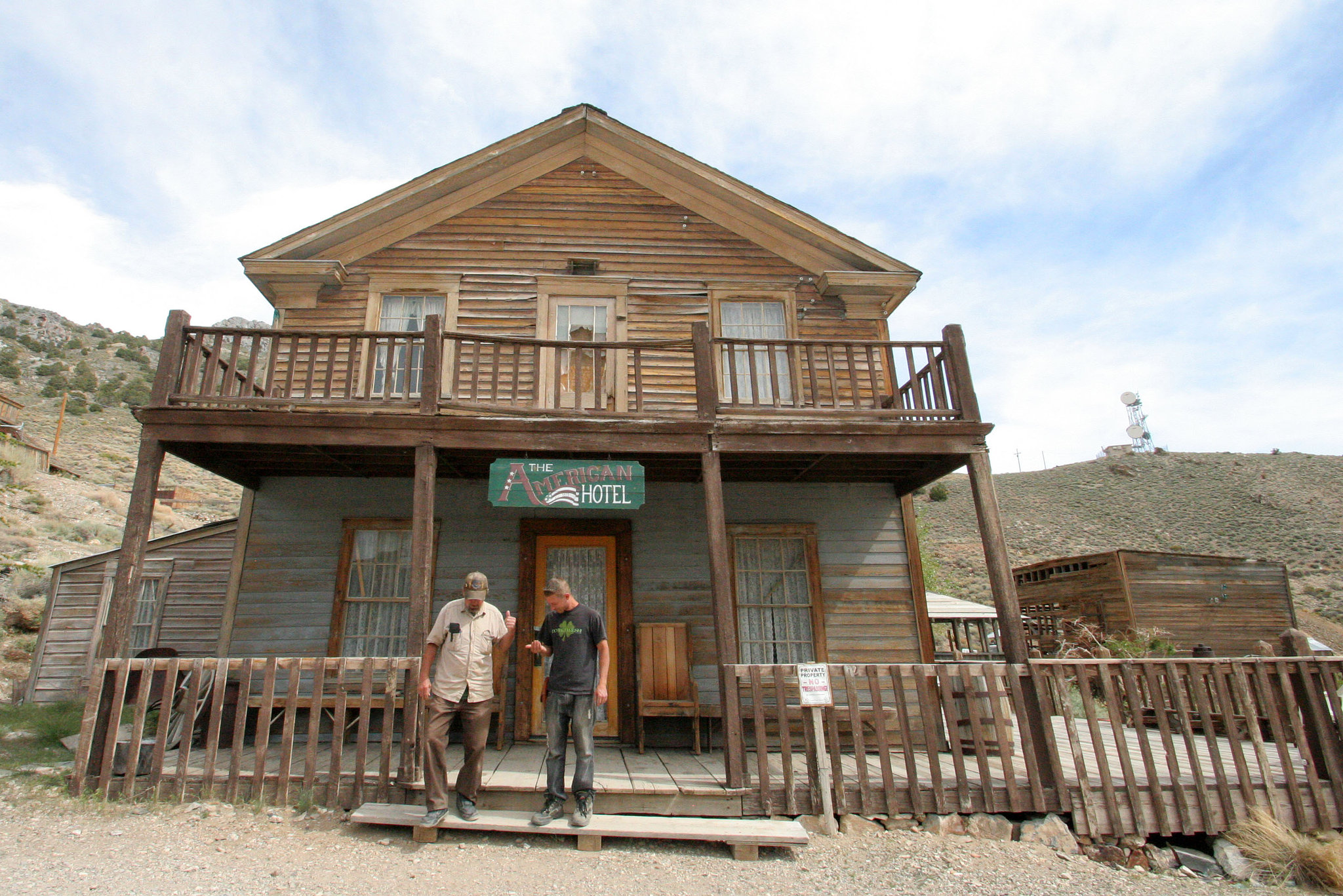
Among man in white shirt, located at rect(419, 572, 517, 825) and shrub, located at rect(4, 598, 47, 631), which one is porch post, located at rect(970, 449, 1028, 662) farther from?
shrub, located at rect(4, 598, 47, 631)

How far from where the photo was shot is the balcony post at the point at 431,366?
6602 millimetres

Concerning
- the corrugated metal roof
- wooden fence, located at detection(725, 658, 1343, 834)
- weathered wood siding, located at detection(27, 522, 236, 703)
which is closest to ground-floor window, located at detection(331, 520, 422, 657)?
wooden fence, located at detection(725, 658, 1343, 834)

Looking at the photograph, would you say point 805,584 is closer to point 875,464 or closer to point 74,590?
point 875,464

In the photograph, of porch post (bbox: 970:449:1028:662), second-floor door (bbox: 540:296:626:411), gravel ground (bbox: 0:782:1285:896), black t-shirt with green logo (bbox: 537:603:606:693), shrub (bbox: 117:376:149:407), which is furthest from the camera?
shrub (bbox: 117:376:149:407)

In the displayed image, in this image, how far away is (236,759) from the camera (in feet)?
18.1

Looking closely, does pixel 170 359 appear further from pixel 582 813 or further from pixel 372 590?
pixel 582 813

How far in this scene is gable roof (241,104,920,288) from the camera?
9.24 meters

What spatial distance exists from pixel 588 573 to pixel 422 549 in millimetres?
2720

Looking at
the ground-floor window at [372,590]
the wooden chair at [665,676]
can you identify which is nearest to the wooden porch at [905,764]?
the wooden chair at [665,676]

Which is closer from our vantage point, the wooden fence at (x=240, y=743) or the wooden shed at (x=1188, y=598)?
the wooden fence at (x=240, y=743)

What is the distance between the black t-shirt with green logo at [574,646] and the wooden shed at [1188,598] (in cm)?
1595

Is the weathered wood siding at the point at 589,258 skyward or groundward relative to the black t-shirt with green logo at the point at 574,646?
skyward

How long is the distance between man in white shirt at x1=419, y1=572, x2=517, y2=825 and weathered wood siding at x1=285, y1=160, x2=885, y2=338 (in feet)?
15.2

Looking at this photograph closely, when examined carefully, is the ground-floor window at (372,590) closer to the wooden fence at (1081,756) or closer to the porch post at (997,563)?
the wooden fence at (1081,756)
